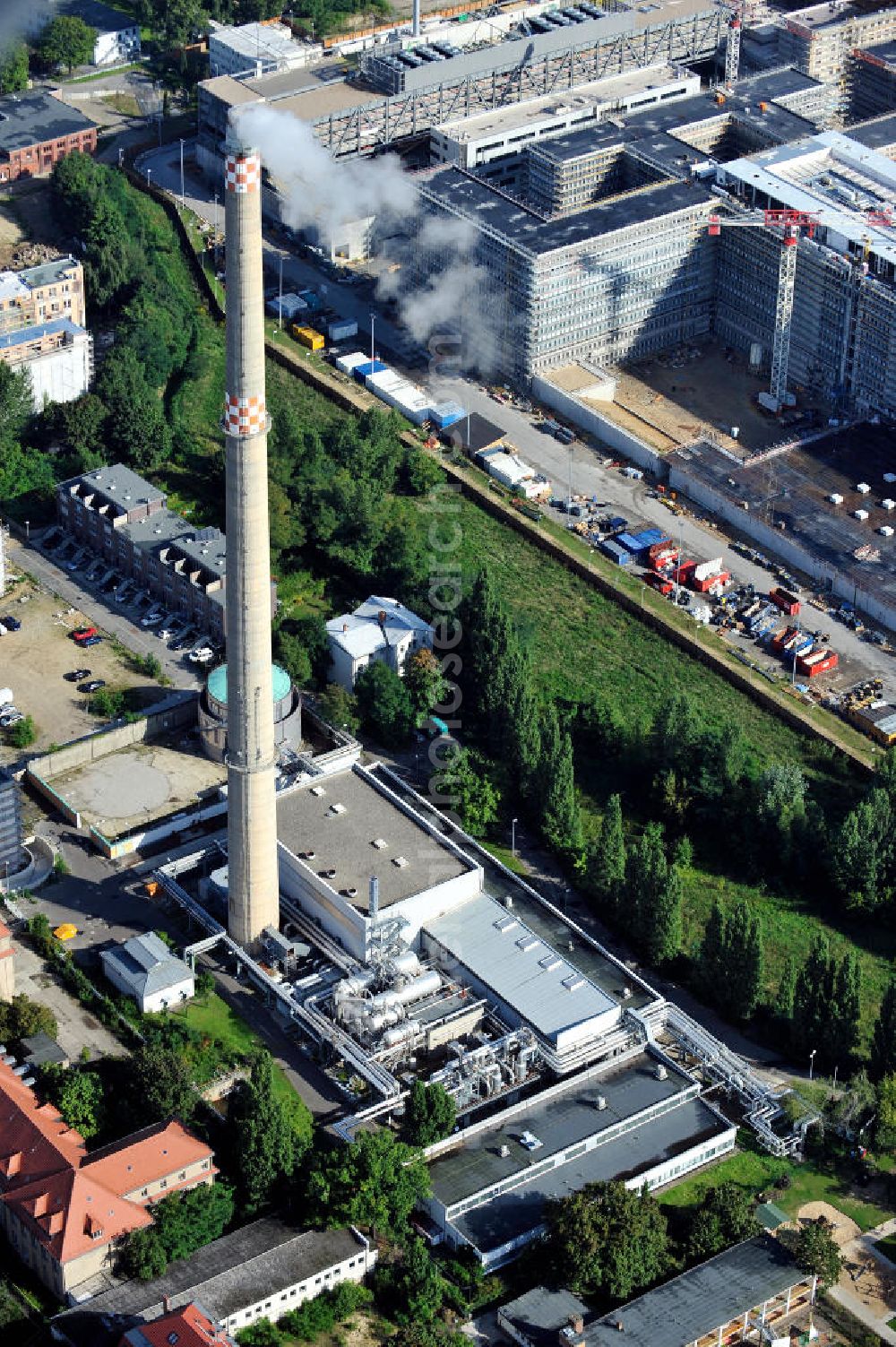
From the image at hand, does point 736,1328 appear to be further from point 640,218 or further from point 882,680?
point 640,218

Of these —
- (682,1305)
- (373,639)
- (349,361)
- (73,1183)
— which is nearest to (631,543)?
(373,639)

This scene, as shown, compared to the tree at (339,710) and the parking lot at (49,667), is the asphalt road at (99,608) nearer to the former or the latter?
the parking lot at (49,667)

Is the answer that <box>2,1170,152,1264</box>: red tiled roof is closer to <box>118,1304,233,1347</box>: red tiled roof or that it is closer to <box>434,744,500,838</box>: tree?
<box>118,1304,233,1347</box>: red tiled roof

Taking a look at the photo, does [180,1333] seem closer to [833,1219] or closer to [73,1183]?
Result: [73,1183]

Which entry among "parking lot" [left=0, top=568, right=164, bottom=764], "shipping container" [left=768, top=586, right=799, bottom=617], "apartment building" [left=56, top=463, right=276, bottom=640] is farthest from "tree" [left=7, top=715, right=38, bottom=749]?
"shipping container" [left=768, top=586, right=799, bottom=617]

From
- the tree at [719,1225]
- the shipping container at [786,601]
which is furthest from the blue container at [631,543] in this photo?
the tree at [719,1225]

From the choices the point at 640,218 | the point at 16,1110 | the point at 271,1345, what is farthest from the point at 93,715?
the point at 640,218

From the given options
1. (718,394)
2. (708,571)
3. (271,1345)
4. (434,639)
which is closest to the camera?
(271,1345)
